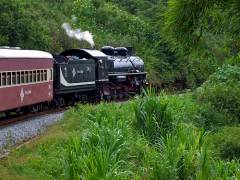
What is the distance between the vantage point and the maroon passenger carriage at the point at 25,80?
15984 mm

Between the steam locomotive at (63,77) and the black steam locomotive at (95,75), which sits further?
the black steam locomotive at (95,75)

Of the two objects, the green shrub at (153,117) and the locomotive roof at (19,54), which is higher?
the locomotive roof at (19,54)

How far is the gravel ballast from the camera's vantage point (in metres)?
12.9

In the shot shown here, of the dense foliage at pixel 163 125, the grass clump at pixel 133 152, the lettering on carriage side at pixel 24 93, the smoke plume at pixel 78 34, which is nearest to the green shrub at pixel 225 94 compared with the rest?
the dense foliage at pixel 163 125

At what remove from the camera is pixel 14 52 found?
1700 centimetres

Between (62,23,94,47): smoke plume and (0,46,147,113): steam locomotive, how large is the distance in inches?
A: 246

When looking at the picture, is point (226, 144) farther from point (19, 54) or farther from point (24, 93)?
point (19, 54)

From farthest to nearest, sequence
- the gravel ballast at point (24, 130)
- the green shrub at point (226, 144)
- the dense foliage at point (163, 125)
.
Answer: the green shrub at point (226, 144), the gravel ballast at point (24, 130), the dense foliage at point (163, 125)

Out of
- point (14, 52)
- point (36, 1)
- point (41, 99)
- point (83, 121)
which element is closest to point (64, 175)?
point (83, 121)

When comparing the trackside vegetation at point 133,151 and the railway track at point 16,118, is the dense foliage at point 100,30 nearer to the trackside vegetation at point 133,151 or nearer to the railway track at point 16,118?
the railway track at point 16,118

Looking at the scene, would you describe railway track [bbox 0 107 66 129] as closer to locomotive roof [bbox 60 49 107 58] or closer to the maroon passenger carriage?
the maroon passenger carriage

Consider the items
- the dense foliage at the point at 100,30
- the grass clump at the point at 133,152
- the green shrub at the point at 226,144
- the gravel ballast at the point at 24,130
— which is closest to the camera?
the grass clump at the point at 133,152

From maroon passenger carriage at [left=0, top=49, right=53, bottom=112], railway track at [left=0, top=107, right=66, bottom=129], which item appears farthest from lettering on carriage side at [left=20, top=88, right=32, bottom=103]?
railway track at [left=0, top=107, right=66, bottom=129]

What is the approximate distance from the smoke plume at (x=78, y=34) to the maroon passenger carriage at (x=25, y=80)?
15175mm
